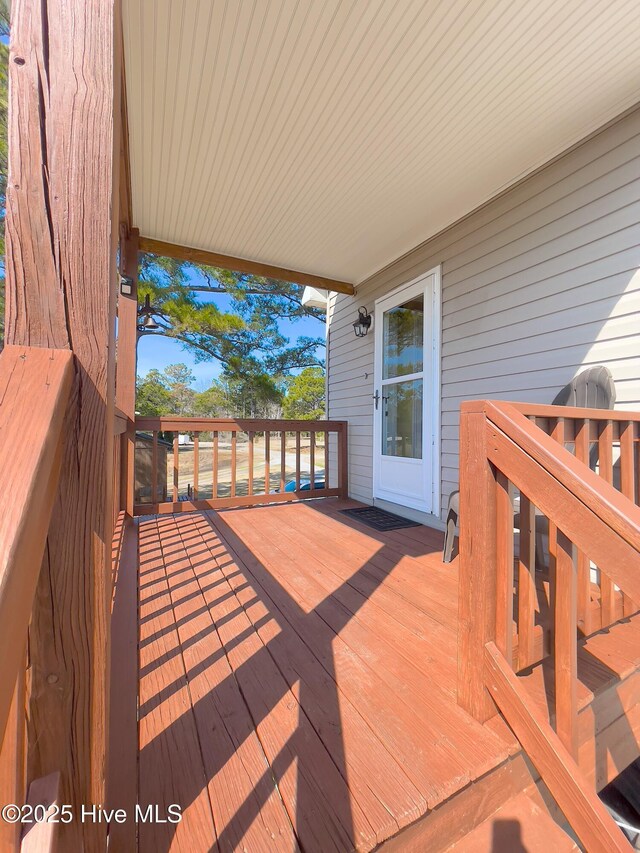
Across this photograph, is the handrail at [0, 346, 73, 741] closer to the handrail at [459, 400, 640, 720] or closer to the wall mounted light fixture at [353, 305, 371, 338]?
the handrail at [459, 400, 640, 720]

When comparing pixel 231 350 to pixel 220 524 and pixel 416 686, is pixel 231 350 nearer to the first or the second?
pixel 220 524

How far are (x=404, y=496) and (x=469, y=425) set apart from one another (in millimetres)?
2531

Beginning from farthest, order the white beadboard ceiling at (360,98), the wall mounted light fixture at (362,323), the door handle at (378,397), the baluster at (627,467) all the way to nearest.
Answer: the wall mounted light fixture at (362,323) < the door handle at (378,397) < the white beadboard ceiling at (360,98) < the baluster at (627,467)

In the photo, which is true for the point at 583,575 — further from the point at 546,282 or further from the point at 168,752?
the point at 546,282

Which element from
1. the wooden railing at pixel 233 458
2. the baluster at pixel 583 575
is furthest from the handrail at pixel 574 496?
the wooden railing at pixel 233 458

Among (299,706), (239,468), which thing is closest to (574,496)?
(299,706)

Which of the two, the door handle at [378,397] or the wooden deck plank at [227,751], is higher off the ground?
the door handle at [378,397]

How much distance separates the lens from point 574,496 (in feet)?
2.83

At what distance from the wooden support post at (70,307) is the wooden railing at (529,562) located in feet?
3.28

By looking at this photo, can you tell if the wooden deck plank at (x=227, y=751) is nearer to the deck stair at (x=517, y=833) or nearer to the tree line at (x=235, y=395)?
the deck stair at (x=517, y=833)

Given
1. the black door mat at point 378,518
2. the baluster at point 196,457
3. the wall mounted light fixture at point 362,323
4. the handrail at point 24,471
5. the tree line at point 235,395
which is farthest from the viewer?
the tree line at point 235,395

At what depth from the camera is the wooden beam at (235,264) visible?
142 inches

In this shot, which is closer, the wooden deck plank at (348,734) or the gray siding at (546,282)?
the wooden deck plank at (348,734)

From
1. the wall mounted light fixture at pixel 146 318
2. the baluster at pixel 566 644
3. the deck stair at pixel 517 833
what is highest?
the wall mounted light fixture at pixel 146 318
